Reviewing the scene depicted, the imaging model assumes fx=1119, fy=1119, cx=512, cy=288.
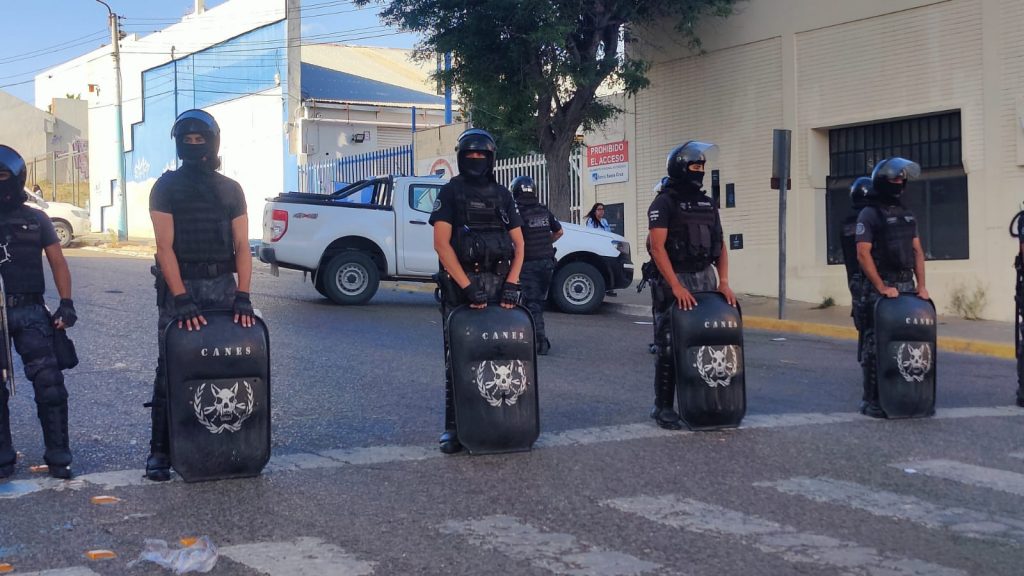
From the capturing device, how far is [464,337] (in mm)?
6465

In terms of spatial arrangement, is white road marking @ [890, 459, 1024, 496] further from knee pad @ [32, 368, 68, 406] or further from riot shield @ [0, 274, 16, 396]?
riot shield @ [0, 274, 16, 396]

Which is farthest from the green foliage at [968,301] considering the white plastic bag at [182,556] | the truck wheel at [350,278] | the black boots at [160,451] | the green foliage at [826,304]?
the white plastic bag at [182,556]

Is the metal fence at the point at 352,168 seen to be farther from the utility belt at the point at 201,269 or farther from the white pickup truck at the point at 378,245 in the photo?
the utility belt at the point at 201,269

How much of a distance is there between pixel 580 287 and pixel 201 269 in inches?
429

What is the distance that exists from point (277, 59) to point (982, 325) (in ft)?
79.8

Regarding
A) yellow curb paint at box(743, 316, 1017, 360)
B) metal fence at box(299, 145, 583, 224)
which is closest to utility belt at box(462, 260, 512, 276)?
yellow curb paint at box(743, 316, 1017, 360)

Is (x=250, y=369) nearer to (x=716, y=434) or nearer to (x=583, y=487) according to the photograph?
(x=583, y=487)

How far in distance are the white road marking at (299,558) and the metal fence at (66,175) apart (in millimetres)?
46341

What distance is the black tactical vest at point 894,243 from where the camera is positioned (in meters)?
8.22

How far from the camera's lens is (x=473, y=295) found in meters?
6.51

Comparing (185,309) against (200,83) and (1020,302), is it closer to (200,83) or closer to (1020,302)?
(1020,302)

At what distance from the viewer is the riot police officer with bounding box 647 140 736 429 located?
24.5ft

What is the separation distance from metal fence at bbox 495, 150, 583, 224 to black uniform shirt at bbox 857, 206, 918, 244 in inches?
531

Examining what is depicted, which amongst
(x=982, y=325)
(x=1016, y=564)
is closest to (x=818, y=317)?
(x=982, y=325)
